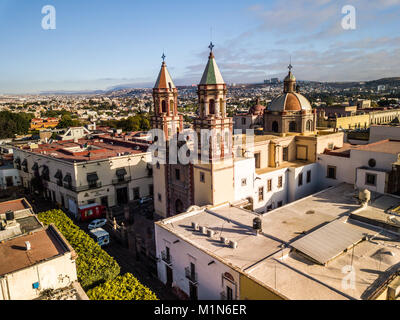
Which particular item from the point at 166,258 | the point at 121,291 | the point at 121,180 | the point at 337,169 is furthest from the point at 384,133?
the point at 121,291

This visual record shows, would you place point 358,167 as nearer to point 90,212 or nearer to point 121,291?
point 121,291

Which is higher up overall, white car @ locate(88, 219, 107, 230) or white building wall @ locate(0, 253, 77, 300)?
white building wall @ locate(0, 253, 77, 300)

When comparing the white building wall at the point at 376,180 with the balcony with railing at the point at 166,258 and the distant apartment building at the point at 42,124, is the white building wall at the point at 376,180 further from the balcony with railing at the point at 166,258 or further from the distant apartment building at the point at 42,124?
the distant apartment building at the point at 42,124

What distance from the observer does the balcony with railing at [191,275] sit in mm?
16972

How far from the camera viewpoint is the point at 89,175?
32.8m

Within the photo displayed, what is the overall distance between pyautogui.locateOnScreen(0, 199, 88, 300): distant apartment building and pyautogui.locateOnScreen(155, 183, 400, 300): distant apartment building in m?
6.16

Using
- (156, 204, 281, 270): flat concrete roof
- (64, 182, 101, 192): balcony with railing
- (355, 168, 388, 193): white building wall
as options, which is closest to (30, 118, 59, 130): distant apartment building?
(64, 182, 101, 192): balcony with railing

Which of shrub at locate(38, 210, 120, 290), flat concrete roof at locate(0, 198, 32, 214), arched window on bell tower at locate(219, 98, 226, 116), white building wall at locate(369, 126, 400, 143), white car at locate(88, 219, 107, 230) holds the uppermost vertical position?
arched window on bell tower at locate(219, 98, 226, 116)

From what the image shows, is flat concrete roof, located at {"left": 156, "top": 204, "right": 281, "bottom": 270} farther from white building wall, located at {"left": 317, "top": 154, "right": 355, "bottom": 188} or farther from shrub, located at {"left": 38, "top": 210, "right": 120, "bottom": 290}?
white building wall, located at {"left": 317, "top": 154, "right": 355, "bottom": 188}

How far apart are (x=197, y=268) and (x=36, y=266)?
8131 millimetres

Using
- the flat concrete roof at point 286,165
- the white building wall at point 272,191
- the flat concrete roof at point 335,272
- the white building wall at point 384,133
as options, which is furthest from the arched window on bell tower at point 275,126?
the flat concrete roof at point 335,272

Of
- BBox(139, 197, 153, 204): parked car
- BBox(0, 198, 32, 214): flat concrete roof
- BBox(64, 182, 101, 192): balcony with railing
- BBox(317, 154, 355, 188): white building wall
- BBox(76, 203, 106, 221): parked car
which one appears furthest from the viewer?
BBox(139, 197, 153, 204): parked car

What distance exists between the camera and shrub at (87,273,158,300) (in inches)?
567

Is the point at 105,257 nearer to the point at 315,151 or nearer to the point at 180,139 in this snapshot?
the point at 180,139
